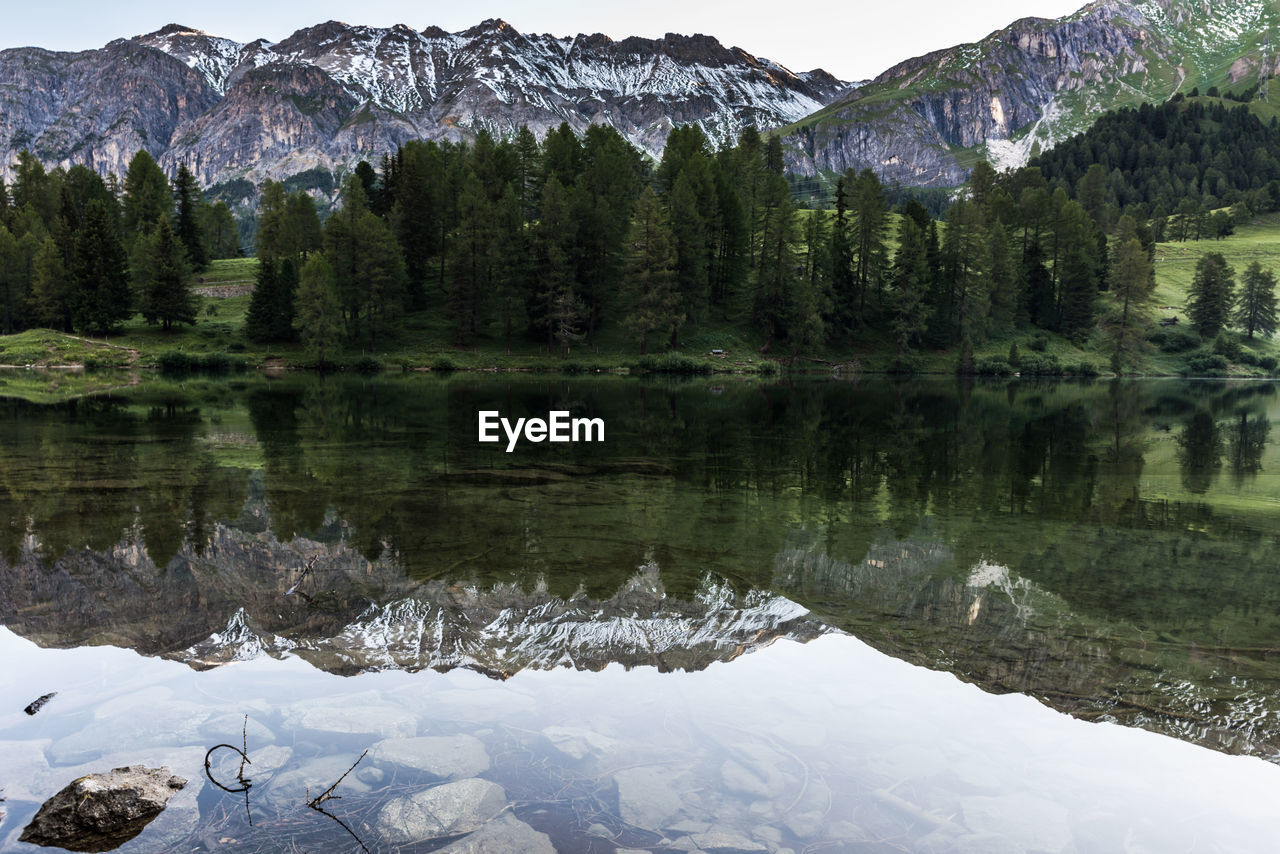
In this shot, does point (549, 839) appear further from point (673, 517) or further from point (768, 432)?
point (768, 432)

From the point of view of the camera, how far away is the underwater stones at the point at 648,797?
5.77 metres

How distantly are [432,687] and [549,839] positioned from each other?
9.08ft

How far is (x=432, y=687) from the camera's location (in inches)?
308

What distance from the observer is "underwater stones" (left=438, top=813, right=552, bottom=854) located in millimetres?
5324

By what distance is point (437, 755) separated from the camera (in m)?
6.56

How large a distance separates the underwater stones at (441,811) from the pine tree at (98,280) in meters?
87.4

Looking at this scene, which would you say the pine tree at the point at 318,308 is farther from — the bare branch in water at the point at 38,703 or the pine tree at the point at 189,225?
the bare branch in water at the point at 38,703

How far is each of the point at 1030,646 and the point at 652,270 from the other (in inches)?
2767

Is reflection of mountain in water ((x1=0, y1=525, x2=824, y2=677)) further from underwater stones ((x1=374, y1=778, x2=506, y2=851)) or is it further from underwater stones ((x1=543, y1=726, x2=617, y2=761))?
underwater stones ((x1=374, y1=778, x2=506, y2=851))

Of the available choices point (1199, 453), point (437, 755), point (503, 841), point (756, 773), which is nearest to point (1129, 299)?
point (1199, 453)

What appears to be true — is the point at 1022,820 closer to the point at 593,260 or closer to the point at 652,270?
the point at 652,270

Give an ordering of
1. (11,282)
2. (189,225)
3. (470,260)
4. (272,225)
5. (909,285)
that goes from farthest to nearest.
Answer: (189,225) < (272,225) < (909,285) < (11,282) < (470,260)

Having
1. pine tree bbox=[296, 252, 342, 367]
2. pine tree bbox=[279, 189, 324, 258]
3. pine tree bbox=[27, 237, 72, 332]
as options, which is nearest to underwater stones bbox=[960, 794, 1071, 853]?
pine tree bbox=[296, 252, 342, 367]

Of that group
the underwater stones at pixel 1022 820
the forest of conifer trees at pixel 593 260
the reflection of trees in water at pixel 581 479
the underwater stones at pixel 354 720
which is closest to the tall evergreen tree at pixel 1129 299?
the forest of conifer trees at pixel 593 260
